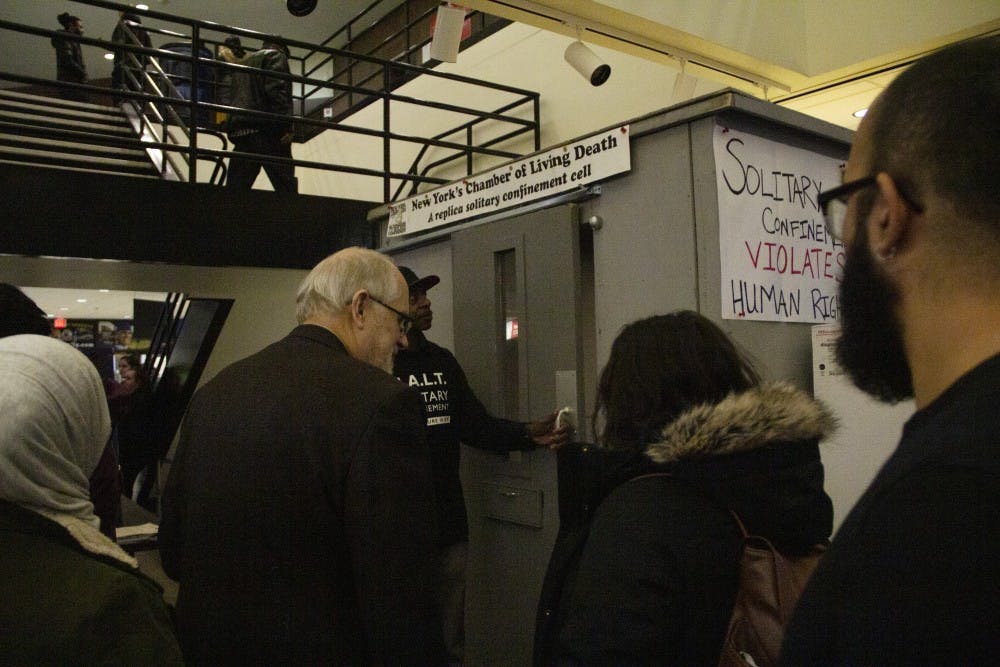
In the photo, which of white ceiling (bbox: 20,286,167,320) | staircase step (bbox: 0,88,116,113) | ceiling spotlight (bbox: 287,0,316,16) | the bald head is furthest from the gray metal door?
white ceiling (bbox: 20,286,167,320)

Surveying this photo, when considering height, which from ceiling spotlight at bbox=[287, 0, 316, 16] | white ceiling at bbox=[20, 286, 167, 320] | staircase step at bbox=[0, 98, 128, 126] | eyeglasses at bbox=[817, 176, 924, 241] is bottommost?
eyeglasses at bbox=[817, 176, 924, 241]

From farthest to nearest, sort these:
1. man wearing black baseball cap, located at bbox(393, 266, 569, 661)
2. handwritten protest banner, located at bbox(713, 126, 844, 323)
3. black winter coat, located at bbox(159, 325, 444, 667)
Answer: man wearing black baseball cap, located at bbox(393, 266, 569, 661)
handwritten protest banner, located at bbox(713, 126, 844, 323)
black winter coat, located at bbox(159, 325, 444, 667)

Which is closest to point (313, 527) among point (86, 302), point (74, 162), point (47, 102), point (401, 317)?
point (401, 317)

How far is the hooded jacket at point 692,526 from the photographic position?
134 cm

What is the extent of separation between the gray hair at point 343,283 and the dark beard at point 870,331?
1.34 metres

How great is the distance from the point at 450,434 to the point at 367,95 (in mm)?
5331

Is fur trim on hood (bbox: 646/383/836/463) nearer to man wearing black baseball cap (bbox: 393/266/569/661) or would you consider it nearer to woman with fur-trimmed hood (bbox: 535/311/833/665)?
woman with fur-trimmed hood (bbox: 535/311/833/665)

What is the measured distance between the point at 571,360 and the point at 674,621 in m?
1.71

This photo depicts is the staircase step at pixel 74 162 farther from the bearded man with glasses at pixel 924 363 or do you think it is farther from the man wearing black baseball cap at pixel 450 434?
the bearded man with glasses at pixel 924 363

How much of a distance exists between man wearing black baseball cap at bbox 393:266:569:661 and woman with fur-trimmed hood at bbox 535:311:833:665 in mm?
1686

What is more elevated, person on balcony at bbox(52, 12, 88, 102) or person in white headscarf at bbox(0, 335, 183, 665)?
person on balcony at bbox(52, 12, 88, 102)

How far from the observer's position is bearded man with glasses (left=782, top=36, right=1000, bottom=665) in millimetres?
615

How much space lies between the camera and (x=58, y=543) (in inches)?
42.4

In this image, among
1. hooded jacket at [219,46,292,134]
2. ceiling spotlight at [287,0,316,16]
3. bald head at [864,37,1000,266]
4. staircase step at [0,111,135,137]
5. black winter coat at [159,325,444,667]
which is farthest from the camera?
staircase step at [0,111,135,137]
